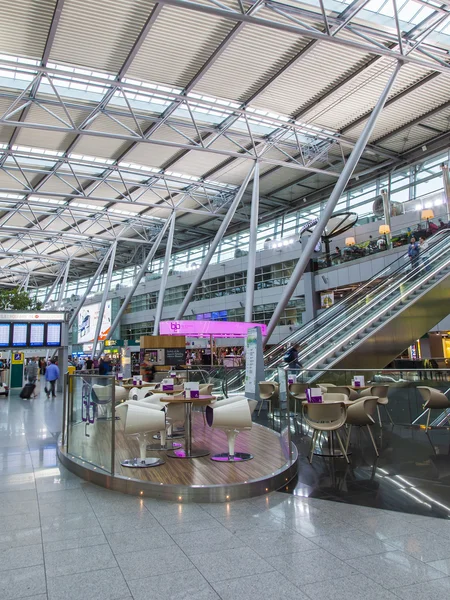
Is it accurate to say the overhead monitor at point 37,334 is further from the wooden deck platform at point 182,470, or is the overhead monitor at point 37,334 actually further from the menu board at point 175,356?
the wooden deck platform at point 182,470

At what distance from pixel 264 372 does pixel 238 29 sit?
10.9 meters

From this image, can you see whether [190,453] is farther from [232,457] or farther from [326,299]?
[326,299]

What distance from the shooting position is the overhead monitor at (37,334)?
763 inches

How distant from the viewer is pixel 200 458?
6.60 m

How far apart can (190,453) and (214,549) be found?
10.8ft

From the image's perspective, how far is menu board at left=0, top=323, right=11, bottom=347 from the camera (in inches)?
744

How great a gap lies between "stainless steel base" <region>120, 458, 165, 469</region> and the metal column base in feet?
2.63

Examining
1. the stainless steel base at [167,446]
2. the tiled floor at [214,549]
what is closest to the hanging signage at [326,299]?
the stainless steel base at [167,446]

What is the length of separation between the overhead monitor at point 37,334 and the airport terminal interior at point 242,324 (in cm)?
9

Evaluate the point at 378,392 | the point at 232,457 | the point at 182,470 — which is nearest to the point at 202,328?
the point at 378,392

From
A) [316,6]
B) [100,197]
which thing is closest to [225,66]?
[316,6]

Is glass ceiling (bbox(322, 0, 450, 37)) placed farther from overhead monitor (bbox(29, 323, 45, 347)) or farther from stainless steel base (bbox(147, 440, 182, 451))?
overhead monitor (bbox(29, 323, 45, 347))

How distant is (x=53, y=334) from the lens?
64.8 ft

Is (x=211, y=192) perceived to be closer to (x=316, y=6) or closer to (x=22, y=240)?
(x=316, y=6)
